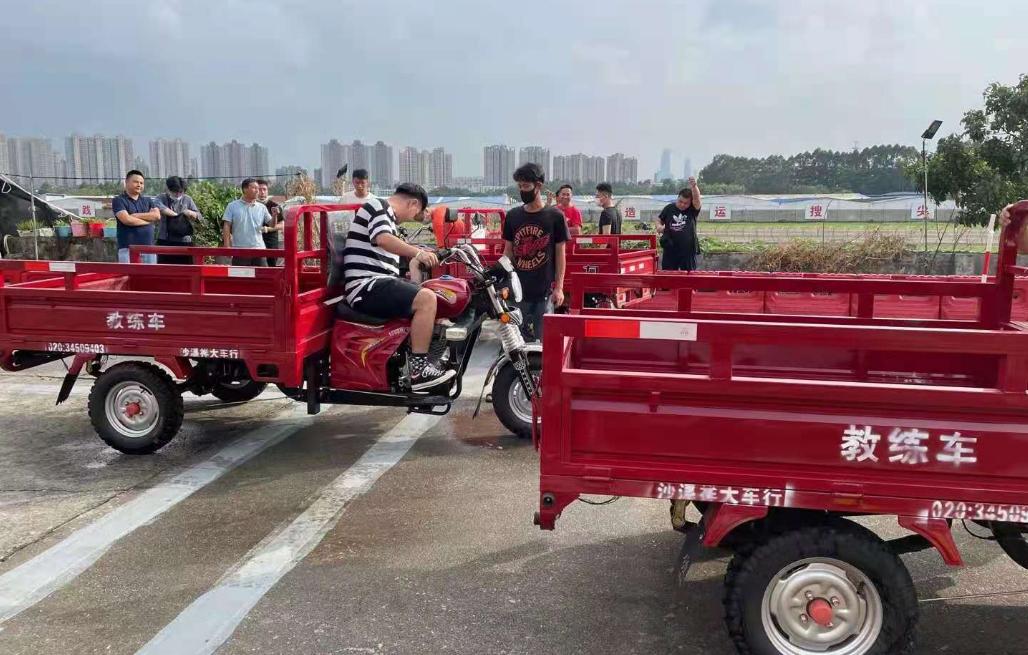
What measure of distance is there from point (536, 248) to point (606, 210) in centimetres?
515

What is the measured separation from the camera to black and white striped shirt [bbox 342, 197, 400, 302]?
5547 mm

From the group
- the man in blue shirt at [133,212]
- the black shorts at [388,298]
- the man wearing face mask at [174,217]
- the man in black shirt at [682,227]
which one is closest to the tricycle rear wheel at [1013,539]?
the black shorts at [388,298]

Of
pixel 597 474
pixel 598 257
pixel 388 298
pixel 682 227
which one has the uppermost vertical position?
pixel 682 227

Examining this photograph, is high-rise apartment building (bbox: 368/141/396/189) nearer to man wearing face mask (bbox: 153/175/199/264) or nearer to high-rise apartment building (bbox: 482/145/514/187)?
high-rise apartment building (bbox: 482/145/514/187)

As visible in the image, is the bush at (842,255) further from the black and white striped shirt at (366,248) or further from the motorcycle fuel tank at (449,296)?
the black and white striped shirt at (366,248)

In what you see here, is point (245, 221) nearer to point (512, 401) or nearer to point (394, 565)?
point (512, 401)

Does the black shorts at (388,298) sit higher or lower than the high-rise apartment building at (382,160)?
lower

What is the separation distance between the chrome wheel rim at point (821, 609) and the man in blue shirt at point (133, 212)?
7890 mm

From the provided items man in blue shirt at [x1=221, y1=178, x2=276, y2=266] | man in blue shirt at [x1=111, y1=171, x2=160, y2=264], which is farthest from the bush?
man in blue shirt at [x1=111, y1=171, x2=160, y2=264]

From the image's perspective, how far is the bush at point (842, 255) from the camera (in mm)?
13555

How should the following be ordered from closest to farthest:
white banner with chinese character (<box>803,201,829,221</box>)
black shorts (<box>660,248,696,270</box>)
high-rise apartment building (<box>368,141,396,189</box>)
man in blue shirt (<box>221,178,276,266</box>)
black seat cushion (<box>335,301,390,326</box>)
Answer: black seat cushion (<box>335,301,390,326</box>) < man in blue shirt (<box>221,178,276,266</box>) < black shorts (<box>660,248,696,270</box>) < white banner with chinese character (<box>803,201,829,221</box>) < high-rise apartment building (<box>368,141,396,189</box>)

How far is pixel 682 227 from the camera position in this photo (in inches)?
413

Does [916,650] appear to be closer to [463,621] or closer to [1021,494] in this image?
[1021,494]

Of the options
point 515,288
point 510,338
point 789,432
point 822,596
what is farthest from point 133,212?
point 822,596
